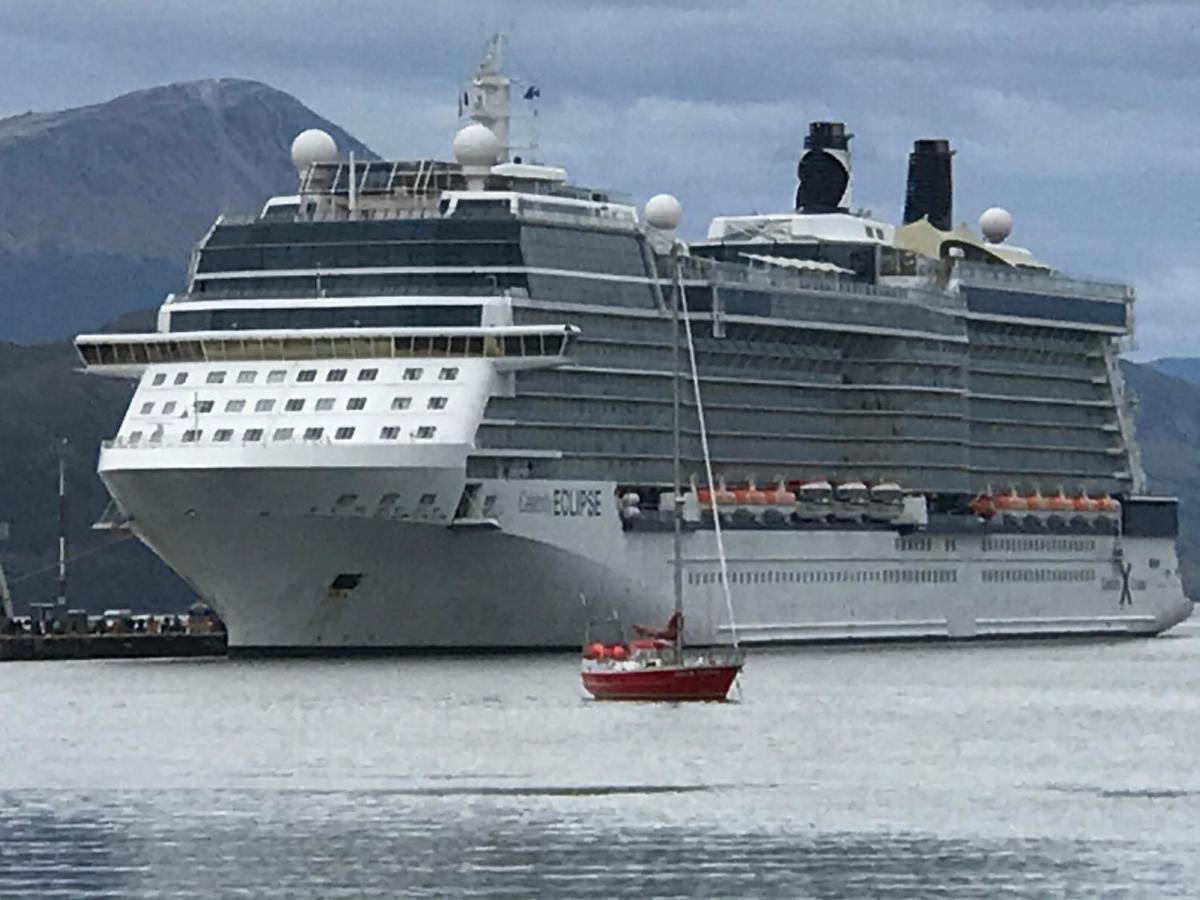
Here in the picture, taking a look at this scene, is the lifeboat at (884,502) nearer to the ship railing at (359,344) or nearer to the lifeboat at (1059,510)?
the lifeboat at (1059,510)

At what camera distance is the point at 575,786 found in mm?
67500

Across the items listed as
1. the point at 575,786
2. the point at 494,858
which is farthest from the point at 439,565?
the point at 494,858

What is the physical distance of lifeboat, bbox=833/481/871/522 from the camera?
117 m

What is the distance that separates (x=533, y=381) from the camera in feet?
337

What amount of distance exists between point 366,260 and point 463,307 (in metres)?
3.22

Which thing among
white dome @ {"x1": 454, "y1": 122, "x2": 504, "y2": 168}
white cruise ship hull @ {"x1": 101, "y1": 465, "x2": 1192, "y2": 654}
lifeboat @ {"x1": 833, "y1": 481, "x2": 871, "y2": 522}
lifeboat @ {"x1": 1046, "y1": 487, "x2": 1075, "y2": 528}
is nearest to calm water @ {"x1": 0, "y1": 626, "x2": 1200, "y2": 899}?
white cruise ship hull @ {"x1": 101, "y1": 465, "x2": 1192, "y2": 654}

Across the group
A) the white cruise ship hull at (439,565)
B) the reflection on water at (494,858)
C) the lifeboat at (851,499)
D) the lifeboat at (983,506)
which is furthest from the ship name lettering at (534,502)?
the reflection on water at (494,858)

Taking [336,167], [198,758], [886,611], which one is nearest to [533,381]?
[336,167]

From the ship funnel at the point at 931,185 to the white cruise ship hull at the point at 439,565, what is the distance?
92.9 feet

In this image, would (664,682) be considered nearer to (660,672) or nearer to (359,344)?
(660,672)

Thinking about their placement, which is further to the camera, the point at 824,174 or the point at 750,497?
the point at 824,174

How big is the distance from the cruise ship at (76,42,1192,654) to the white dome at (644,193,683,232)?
125 inches

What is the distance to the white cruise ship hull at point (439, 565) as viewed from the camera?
98.1 m

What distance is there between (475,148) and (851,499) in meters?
16.2
